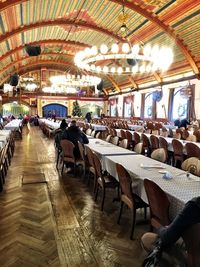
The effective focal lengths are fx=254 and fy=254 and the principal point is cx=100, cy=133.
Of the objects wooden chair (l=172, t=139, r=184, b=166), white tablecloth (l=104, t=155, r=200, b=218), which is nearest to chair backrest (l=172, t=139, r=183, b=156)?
wooden chair (l=172, t=139, r=184, b=166)

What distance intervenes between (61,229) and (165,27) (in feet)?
34.6

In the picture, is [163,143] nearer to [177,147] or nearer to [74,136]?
[177,147]

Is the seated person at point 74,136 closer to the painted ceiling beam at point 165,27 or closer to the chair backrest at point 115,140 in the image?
the chair backrest at point 115,140

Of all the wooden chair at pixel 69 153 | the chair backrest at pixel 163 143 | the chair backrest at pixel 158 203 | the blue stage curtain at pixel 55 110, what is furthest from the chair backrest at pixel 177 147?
the blue stage curtain at pixel 55 110

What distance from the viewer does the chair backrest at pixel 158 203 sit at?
2.31 m

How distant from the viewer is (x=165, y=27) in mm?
11281

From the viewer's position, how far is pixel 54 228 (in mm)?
3301

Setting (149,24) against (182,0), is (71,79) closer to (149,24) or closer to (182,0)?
(149,24)

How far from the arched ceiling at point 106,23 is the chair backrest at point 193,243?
892cm

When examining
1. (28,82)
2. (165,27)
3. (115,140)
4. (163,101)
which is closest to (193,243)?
(115,140)

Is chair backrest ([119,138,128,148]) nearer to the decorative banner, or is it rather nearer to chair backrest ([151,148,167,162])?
chair backrest ([151,148,167,162])

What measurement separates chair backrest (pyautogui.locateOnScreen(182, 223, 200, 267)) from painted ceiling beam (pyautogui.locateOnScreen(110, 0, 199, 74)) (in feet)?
31.5

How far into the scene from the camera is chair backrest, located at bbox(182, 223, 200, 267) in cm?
164

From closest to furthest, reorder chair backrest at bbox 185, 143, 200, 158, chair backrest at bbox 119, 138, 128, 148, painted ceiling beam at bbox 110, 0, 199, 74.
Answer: chair backrest at bbox 185, 143, 200, 158, chair backrest at bbox 119, 138, 128, 148, painted ceiling beam at bbox 110, 0, 199, 74
